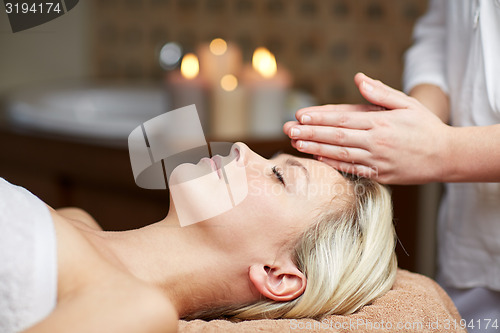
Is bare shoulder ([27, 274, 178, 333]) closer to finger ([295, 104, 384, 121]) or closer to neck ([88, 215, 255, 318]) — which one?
neck ([88, 215, 255, 318])

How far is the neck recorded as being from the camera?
956 mm

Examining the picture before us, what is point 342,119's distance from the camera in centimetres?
96

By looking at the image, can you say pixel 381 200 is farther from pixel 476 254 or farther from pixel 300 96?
pixel 300 96

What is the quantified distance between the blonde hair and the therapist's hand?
9 cm

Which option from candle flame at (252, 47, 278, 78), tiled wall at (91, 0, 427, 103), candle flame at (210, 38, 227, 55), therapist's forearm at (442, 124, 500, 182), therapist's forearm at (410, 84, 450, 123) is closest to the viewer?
therapist's forearm at (442, 124, 500, 182)

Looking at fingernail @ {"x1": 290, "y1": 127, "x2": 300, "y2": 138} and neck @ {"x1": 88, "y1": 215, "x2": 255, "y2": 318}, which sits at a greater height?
fingernail @ {"x1": 290, "y1": 127, "x2": 300, "y2": 138}

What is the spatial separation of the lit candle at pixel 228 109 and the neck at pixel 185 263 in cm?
64

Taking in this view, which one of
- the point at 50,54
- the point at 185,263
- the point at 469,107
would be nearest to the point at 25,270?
the point at 185,263

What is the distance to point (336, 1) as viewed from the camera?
2.13 metres

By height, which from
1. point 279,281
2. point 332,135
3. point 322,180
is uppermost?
point 332,135

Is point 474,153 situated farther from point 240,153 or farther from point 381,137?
point 240,153

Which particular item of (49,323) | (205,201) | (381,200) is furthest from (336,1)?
(49,323)

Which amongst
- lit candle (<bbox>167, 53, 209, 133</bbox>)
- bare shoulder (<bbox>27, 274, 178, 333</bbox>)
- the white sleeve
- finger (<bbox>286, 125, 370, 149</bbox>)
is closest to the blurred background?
lit candle (<bbox>167, 53, 209, 133</bbox>)

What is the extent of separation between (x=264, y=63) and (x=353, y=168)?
0.63 meters
